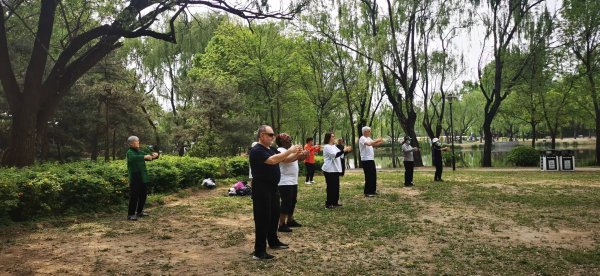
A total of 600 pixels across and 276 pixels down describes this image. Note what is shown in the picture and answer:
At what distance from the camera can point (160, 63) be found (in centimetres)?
3584

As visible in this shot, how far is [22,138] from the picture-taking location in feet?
34.0

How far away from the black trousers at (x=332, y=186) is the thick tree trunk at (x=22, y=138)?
7700 mm

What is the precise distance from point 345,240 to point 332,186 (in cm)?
272

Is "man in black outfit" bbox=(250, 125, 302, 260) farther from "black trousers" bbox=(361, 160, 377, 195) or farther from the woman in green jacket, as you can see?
→ "black trousers" bbox=(361, 160, 377, 195)

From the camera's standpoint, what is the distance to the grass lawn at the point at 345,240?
4.79 metres

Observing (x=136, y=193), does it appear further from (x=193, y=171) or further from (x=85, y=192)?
(x=193, y=171)

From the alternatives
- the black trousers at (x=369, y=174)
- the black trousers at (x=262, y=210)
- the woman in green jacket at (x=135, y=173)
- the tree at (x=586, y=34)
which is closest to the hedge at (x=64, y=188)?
the woman in green jacket at (x=135, y=173)

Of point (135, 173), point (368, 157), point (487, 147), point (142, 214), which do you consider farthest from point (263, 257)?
point (487, 147)

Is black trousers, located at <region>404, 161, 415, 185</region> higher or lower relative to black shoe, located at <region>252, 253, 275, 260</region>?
higher

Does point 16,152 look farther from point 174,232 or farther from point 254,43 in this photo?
point 254,43

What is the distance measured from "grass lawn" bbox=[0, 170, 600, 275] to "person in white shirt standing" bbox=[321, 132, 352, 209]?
343 millimetres

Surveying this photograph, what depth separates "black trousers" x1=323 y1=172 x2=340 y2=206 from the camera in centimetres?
851

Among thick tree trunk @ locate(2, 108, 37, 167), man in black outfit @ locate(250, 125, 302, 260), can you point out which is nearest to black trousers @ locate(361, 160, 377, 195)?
man in black outfit @ locate(250, 125, 302, 260)

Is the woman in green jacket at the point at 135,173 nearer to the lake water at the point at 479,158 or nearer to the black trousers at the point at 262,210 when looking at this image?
the black trousers at the point at 262,210
